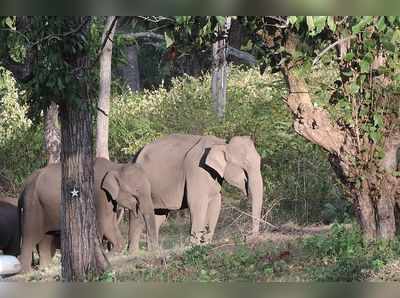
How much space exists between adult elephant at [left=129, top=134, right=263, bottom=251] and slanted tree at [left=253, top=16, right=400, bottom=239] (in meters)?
3.06

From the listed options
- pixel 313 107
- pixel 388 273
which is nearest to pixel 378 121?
pixel 313 107

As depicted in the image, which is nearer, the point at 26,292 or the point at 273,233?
the point at 26,292

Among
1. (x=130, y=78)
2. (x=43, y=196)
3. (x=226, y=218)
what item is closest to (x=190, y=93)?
(x=226, y=218)

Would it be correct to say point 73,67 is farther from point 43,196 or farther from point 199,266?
point 43,196

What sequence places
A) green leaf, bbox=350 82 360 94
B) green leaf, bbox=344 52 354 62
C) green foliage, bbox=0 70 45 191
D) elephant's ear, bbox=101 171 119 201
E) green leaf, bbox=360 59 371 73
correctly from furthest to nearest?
green foliage, bbox=0 70 45 191, elephant's ear, bbox=101 171 119 201, green leaf, bbox=350 82 360 94, green leaf, bbox=344 52 354 62, green leaf, bbox=360 59 371 73

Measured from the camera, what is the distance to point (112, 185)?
11.9m

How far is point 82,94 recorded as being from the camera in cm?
700

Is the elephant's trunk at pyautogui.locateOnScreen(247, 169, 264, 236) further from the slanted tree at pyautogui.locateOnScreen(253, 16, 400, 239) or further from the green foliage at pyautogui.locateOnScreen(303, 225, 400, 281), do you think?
the slanted tree at pyautogui.locateOnScreen(253, 16, 400, 239)

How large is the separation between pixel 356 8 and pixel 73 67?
5124 mm

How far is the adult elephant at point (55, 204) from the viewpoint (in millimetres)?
11812

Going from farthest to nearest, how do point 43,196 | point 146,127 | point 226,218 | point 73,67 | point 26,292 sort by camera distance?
point 146,127 < point 226,218 < point 43,196 < point 73,67 < point 26,292

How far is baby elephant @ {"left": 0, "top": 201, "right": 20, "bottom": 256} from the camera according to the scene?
1197 cm

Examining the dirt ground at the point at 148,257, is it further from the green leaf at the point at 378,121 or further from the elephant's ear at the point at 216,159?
the green leaf at the point at 378,121

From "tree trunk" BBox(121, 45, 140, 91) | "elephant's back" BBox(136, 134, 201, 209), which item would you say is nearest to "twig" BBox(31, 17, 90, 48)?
"elephant's back" BBox(136, 134, 201, 209)
